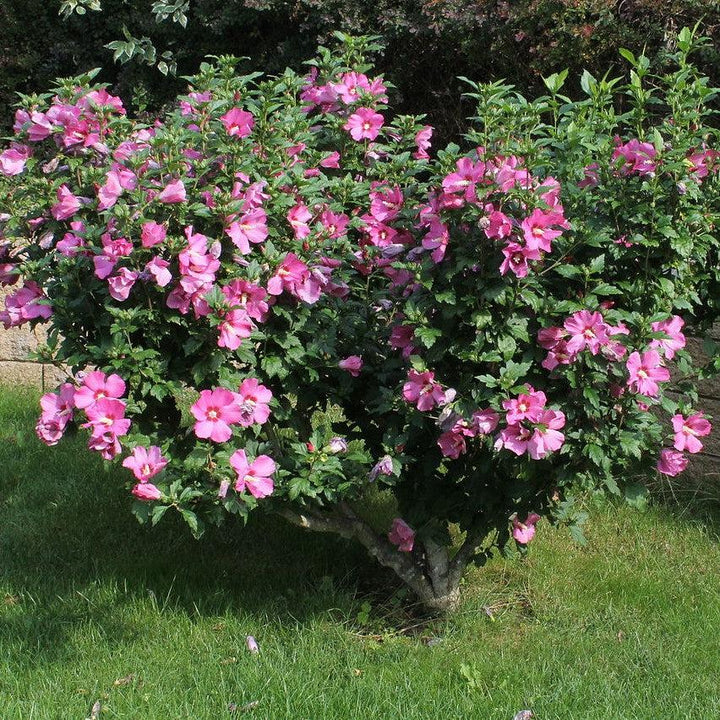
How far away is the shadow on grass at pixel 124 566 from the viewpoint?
301 centimetres

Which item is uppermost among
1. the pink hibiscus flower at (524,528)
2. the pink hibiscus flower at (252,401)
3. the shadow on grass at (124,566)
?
the pink hibiscus flower at (252,401)

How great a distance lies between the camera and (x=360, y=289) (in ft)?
9.15

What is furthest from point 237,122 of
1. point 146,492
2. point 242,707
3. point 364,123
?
point 242,707

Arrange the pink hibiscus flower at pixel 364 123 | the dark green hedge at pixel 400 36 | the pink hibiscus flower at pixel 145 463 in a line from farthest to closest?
the dark green hedge at pixel 400 36
the pink hibiscus flower at pixel 364 123
the pink hibiscus flower at pixel 145 463

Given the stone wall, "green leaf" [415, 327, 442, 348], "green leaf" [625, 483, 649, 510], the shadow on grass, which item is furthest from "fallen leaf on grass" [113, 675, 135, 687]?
the stone wall

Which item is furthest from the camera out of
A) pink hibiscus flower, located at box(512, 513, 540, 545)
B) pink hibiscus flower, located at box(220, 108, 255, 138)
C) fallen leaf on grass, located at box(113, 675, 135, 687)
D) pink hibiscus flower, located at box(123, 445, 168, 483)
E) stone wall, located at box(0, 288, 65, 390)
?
stone wall, located at box(0, 288, 65, 390)

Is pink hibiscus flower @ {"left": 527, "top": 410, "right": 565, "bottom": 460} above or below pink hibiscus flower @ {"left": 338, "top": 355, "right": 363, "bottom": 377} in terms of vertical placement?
above

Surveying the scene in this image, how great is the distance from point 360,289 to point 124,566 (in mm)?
1238

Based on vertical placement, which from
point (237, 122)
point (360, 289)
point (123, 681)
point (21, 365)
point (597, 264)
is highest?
point (237, 122)

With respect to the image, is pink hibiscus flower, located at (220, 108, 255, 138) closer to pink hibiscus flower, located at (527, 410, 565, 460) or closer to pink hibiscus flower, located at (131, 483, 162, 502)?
pink hibiscus flower, located at (131, 483, 162, 502)

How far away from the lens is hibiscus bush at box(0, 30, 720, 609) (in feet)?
7.57

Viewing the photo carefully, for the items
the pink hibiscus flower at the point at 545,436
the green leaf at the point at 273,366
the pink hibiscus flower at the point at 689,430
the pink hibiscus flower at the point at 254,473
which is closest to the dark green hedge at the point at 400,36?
the green leaf at the point at 273,366

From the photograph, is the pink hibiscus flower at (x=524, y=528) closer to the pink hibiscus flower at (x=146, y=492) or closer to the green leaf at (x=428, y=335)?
the green leaf at (x=428, y=335)

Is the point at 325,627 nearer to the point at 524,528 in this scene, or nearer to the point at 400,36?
the point at 524,528
